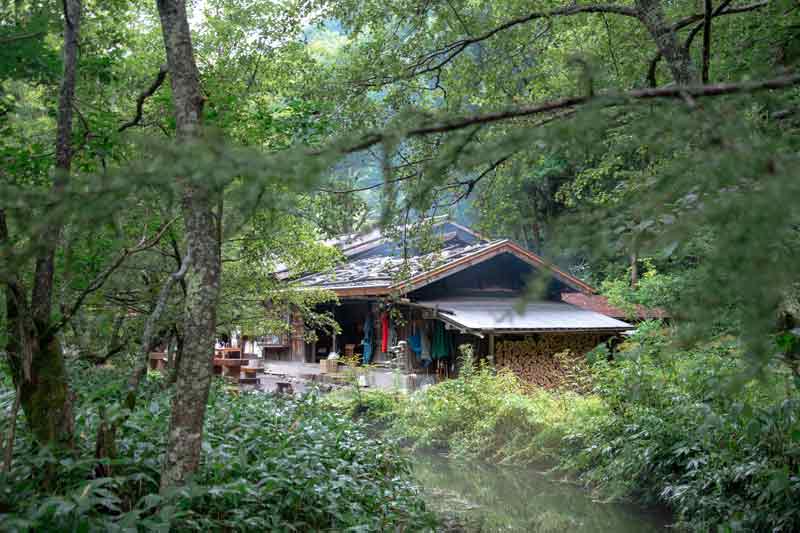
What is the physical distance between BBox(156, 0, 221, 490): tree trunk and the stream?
363cm

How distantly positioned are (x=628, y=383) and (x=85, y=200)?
24.6 ft

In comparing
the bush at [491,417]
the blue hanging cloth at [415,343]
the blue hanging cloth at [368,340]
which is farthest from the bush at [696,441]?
the blue hanging cloth at [368,340]

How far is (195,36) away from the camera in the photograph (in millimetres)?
9992

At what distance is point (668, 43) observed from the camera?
5.82 meters

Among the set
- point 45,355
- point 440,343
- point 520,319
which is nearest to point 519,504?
point 520,319

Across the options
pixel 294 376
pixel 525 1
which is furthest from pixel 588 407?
pixel 294 376

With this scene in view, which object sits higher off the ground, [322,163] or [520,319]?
[322,163]

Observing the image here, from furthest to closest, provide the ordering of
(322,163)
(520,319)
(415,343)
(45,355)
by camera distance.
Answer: (415,343), (520,319), (45,355), (322,163)

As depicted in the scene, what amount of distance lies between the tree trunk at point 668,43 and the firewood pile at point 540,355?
950 cm

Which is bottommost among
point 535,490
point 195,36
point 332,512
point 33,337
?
point 535,490

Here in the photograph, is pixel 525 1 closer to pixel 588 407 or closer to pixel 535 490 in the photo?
pixel 588 407

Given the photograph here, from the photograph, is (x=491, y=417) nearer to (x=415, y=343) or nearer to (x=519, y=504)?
(x=519, y=504)

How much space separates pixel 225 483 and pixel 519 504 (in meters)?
5.64

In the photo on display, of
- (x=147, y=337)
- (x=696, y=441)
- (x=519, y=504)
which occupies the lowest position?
(x=519, y=504)
